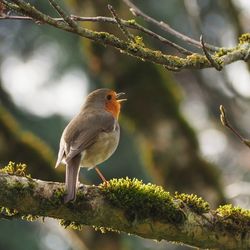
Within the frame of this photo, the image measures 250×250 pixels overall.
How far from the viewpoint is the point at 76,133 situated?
562 cm

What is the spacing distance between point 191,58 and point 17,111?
29.7ft

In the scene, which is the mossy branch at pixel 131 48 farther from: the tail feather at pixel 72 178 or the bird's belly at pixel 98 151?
the bird's belly at pixel 98 151

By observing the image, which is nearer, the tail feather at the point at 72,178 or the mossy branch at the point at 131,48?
the mossy branch at the point at 131,48

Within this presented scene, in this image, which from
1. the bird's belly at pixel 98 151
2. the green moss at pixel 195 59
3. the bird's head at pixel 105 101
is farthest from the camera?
the bird's head at pixel 105 101

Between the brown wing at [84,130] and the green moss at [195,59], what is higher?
the brown wing at [84,130]

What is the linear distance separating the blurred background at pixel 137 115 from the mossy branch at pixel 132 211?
1341 millimetres

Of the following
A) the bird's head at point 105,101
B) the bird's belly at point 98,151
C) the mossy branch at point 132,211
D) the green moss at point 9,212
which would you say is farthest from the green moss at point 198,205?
the bird's head at point 105,101

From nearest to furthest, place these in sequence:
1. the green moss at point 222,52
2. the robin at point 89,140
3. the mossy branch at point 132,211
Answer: the mossy branch at point 132,211 → the green moss at point 222,52 → the robin at point 89,140

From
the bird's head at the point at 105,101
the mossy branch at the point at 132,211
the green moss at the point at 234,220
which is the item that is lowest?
the mossy branch at the point at 132,211

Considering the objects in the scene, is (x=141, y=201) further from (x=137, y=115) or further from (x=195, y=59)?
(x=137, y=115)

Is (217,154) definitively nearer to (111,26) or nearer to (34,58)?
(34,58)

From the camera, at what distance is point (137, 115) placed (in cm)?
738

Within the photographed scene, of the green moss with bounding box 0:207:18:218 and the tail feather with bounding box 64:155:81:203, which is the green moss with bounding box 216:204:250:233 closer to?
the tail feather with bounding box 64:155:81:203

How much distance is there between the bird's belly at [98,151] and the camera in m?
5.61
